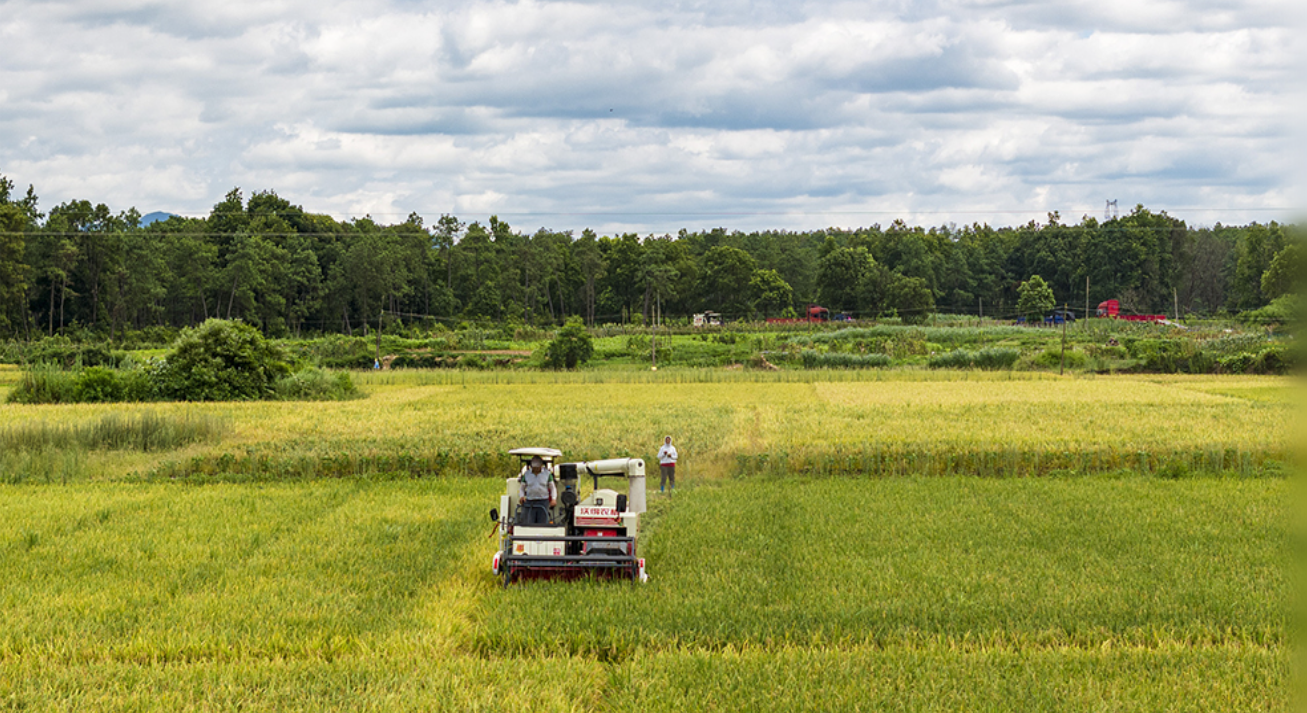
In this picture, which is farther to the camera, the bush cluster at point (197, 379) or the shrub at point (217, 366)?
the shrub at point (217, 366)

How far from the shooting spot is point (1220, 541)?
51.7 ft

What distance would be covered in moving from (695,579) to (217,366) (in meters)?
37.5

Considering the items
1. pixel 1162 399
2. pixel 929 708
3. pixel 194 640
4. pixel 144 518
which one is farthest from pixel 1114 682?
pixel 1162 399

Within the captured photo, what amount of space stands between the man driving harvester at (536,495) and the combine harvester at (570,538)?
0.06 meters

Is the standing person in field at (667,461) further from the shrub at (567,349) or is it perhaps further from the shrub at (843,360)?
the shrub at (843,360)

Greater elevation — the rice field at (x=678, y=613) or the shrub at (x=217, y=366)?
the shrub at (x=217, y=366)

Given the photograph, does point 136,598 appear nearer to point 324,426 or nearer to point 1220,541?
point 1220,541

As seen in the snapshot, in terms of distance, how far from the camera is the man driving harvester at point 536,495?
13297mm

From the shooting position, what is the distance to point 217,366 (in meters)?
45.0

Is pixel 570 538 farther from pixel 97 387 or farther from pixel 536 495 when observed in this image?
pixel 97 387

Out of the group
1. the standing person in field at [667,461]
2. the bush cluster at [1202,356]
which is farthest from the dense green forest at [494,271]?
the standing person in field at [667,461]

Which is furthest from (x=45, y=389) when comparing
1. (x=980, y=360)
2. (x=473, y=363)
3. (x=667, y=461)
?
(x=980, y=360)

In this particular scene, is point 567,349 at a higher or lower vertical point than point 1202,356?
higher

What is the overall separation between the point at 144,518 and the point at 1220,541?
59.1 feet
